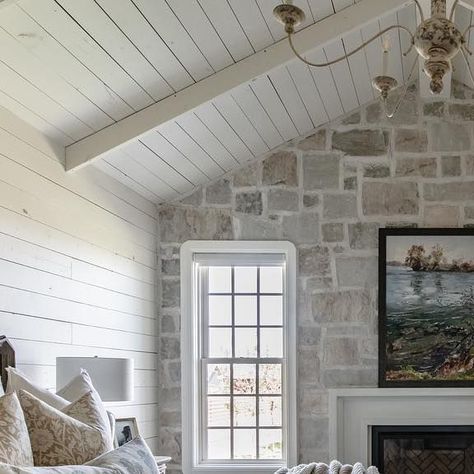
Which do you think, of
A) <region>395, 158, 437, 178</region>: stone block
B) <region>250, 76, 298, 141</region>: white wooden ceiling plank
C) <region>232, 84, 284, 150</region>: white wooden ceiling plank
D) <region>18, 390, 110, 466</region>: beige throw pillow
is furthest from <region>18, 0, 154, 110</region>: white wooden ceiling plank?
<region>395, 158, 437, 178</region>: stone block

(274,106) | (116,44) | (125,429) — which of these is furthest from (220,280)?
(116,44)

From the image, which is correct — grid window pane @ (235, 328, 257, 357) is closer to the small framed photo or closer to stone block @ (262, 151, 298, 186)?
stone block @ (262, 151, 298, 186)

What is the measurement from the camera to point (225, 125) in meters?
5.11

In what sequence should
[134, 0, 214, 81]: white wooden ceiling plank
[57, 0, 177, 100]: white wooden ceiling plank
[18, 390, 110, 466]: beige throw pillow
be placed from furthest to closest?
[134, 0, 214, 81]: white wooden ceiling plank, [57, 0, 177, 100]: white wooden ceiling plank, [18, 390, 110, 466]: beige throw pillow

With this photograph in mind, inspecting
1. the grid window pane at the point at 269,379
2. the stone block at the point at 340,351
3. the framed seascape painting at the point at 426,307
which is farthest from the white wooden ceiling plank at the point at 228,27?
the grid window pane at the point at 269,379

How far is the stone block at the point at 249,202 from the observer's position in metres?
5.98

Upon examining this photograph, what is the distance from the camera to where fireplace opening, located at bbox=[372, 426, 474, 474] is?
18.8 feet

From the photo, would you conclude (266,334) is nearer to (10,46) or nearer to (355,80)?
(355,80)

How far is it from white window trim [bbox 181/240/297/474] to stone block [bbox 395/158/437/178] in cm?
105

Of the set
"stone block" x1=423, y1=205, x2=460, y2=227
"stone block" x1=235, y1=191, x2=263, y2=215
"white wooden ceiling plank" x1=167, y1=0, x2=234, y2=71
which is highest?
"white wooden ceiling plank" x1=167, y1=0, x2=234, y2=71

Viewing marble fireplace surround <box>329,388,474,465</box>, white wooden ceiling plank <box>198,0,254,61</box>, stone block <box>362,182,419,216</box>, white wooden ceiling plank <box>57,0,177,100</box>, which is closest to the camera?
white wooden ceiling plank <box>57,0,177,100</box>

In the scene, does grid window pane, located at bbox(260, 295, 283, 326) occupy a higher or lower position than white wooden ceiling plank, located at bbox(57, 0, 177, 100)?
lower

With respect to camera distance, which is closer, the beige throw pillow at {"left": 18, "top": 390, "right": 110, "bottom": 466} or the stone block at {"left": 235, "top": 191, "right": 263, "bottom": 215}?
the beige throw pillow at {"left": 18, "top": 390, "right": 110, "bottom": 466}

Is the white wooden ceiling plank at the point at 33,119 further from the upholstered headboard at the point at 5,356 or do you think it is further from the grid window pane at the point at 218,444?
the grid window pane at the point at 218,444
